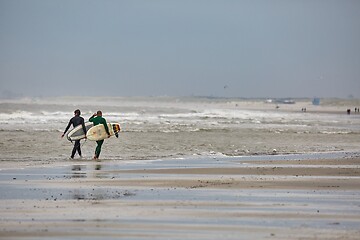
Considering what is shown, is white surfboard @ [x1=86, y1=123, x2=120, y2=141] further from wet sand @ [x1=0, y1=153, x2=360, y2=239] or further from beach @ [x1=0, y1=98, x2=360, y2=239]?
wet sand @ [x1=0, y1=153, x2=360, y2=239]

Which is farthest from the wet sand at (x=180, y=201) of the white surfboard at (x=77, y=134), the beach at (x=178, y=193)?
the white surfboard at (x=77, y=134)

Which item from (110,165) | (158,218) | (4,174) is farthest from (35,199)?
(110,165)

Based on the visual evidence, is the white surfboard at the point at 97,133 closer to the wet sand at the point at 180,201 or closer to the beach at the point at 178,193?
the beach at the point at 178,193

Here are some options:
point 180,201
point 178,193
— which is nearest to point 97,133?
point 178,193

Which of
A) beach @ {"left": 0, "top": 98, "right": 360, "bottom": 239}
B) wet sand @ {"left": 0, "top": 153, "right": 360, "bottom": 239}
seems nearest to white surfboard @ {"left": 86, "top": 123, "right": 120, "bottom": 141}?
beach @ {"left": 0, "top": 98, "right": 360, "bottom": 239}

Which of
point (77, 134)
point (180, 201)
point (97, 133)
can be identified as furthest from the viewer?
point (97, 133)

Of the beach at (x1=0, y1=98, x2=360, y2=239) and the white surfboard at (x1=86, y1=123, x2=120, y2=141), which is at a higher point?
the white surfboard at (x1=86, y1=123, x2=120, y2=141)

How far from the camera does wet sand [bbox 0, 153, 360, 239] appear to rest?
12.1 meters

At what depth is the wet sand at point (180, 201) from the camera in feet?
39.7

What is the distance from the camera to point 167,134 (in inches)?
1623

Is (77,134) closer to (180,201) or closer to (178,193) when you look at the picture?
(178,193)

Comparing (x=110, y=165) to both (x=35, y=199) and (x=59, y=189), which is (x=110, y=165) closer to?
(x=59, y=189)

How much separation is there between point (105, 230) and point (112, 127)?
52.7ft

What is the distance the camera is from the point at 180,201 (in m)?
15.3
